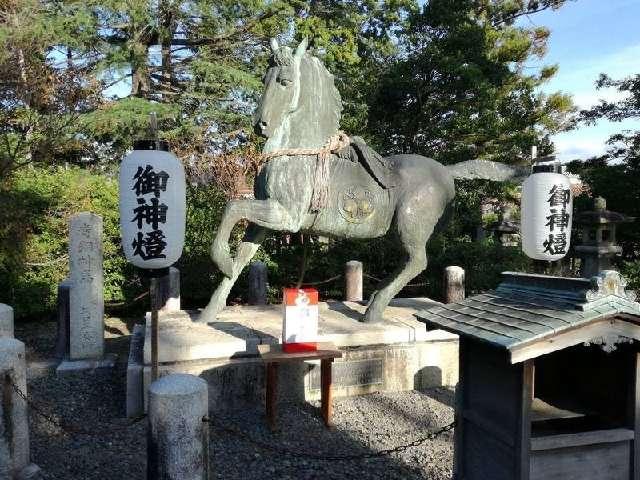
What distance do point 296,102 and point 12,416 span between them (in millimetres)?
3306

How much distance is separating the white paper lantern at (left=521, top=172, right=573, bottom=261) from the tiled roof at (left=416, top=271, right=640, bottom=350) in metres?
1.88

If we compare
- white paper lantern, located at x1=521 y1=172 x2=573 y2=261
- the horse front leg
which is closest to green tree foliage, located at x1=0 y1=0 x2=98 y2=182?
the horse front leg

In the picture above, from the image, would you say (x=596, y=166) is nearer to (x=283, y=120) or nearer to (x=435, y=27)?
(x=435, y=27)

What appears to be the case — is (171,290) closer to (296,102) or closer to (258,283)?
(258,283)

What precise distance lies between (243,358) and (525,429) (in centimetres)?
269

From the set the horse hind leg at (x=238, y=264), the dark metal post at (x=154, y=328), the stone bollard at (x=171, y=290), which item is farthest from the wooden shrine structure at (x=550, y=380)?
the stone bollard at (x=171, y=290)

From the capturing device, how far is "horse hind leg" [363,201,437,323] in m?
5.11

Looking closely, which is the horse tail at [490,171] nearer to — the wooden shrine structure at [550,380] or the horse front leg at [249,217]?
the horse front leg at [249,217]

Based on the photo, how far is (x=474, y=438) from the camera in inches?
113

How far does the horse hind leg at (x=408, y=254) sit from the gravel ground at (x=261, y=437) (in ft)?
2.95

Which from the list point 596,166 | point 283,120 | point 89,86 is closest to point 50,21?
point 89,86

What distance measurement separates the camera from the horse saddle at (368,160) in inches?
197

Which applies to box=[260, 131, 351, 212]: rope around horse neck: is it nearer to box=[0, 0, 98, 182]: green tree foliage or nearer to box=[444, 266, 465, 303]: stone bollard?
box=[444, 266, 465, 303]: stone bollard

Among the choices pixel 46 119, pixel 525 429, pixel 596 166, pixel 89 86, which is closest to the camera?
pixel 525 429
